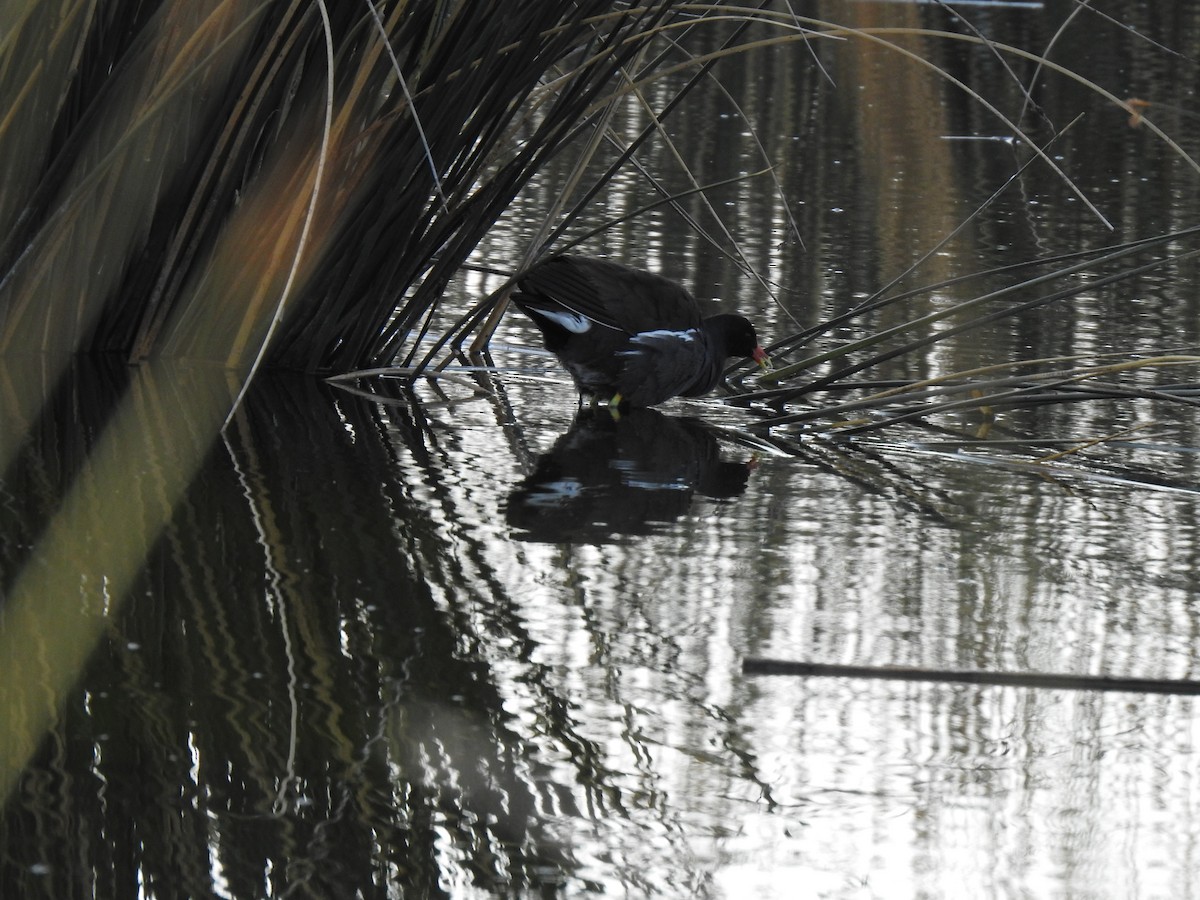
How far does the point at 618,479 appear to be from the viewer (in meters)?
3.21

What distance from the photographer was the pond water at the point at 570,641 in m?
1.79

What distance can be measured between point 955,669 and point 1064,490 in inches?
39.8

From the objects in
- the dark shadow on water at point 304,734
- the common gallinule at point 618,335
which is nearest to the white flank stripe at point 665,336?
the common gallinule at point 618,335

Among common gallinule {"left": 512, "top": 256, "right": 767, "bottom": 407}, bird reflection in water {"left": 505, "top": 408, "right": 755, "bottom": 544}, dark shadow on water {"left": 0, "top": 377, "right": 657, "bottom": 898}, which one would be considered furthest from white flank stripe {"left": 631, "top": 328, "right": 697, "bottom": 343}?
dark shadow on water {"left": 0, "top": 377, "right": 657, "bottom": 898}

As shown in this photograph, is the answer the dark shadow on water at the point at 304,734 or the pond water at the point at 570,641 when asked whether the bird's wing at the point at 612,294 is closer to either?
the pond water at the point at 570,641

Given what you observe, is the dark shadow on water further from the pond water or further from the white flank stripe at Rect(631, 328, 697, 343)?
the white flank stripe at Rect(631, 328, 697, 343)

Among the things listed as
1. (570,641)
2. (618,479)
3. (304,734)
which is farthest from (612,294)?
(304,734)

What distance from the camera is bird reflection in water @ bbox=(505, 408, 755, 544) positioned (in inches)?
113

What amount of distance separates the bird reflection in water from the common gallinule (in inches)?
2.7

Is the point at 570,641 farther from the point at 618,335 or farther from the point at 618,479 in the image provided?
the point at 618,335

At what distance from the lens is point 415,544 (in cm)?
270

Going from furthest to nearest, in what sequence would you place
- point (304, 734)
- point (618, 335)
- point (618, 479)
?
point (618, 335), point (618, 479), point (304, 734)

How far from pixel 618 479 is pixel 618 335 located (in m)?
0.62

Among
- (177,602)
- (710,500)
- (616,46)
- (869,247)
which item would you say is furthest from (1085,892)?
(869,247)
